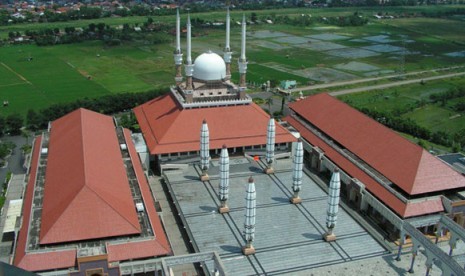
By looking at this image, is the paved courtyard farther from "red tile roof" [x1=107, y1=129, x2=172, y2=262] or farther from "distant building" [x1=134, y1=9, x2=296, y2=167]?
"red tile roof" [x1=107, y1=129, x2=172, y2=262]

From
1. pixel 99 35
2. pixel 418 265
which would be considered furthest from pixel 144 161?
pixel 99 35

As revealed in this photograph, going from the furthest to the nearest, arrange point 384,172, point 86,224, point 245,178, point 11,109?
point 11,109
point 245,178
point 384,172
point 86,224

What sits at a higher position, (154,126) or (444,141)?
(154,126)

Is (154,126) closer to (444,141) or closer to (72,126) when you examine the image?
(72,126)

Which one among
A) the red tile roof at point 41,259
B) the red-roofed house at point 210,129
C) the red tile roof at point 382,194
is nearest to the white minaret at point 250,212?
the red tile roof at point 382,194

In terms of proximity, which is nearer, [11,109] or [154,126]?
[154,126]

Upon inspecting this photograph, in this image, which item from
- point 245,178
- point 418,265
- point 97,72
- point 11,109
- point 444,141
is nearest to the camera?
point 418,265

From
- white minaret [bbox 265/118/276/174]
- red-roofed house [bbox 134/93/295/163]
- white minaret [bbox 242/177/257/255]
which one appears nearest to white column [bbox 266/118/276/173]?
white minaret [bbox 265/118/276/174]

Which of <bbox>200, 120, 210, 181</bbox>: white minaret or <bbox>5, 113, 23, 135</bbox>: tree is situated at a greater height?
<bbox>200, 120, 210, 181</bbox>: white minaret

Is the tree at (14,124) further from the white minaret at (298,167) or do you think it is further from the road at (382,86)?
the road at (382,86)
